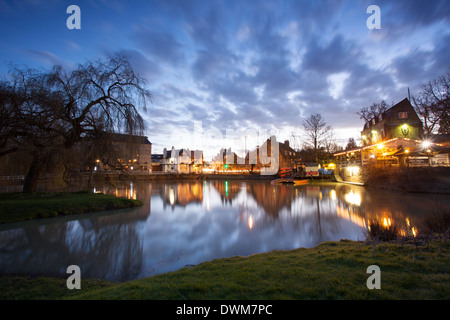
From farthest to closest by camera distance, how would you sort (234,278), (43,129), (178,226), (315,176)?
1. (315,176)
2. (43,129)
3. (178,226)
4. (234,278)

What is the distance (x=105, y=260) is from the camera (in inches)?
268

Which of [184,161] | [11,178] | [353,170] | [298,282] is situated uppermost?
[184,161]

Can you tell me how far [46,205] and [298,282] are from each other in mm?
14888

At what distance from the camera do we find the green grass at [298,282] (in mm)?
3072

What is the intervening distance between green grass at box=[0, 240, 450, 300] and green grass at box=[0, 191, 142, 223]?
8430mm

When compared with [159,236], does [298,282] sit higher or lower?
higher

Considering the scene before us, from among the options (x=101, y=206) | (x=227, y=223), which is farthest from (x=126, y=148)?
(x=227, y=223)

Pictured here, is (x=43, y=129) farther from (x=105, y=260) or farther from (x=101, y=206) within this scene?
(x=105, y=260)

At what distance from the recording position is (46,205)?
1270cm

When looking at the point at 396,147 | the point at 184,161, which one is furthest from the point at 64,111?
the point at 184,161

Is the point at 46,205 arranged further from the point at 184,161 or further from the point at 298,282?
the point at 184,161

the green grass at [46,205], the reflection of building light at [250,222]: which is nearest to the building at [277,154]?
the reflection of building light at [250,222]

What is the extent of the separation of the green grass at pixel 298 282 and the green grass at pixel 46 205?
8.43 metres
